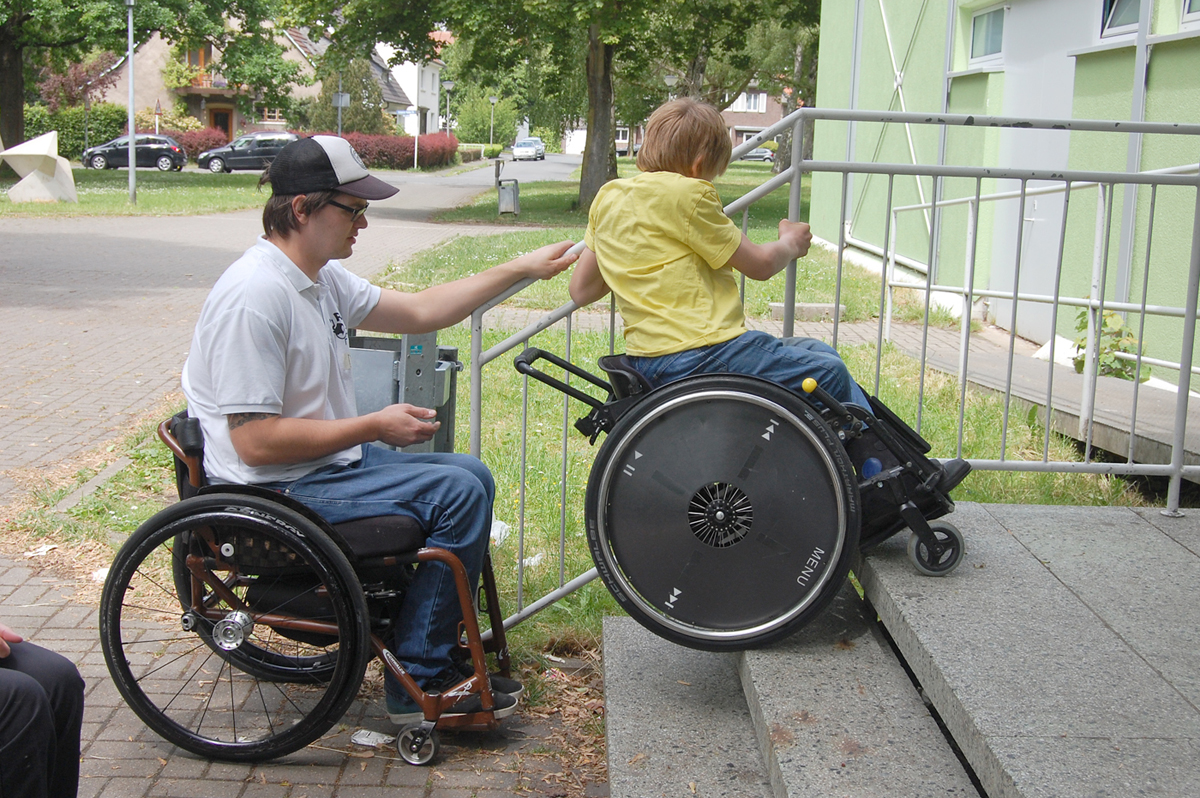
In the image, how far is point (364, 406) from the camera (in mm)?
4070

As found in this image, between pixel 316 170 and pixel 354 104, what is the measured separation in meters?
61.2

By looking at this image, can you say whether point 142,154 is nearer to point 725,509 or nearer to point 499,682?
point 499,682

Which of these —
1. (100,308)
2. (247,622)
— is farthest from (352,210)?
(100,308)

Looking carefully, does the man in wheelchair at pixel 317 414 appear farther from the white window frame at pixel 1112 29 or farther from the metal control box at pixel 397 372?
the white window frame at pixel 1112 29

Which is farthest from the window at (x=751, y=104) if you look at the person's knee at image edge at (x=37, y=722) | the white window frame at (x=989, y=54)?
the person's knee at image edge at (x=37, y=722)

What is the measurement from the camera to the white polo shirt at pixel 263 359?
9.57 ft

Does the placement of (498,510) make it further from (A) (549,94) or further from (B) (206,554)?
(A) (549,94)

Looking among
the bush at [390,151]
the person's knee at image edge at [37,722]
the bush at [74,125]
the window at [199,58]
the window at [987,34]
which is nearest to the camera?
the person's knee at image edge at [37,722]

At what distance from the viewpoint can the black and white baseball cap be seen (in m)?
3.09

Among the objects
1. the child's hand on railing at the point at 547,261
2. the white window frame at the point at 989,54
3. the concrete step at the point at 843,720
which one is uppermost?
the white window frame at the point at 989,54

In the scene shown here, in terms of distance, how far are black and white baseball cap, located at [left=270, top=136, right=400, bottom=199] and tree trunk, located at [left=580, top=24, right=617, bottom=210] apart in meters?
24.2

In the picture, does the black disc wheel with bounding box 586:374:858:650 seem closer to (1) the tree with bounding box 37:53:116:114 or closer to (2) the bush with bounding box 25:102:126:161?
(2) the bush with bounding box 25:102:126:161

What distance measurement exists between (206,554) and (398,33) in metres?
26.0

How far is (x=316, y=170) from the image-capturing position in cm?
309
